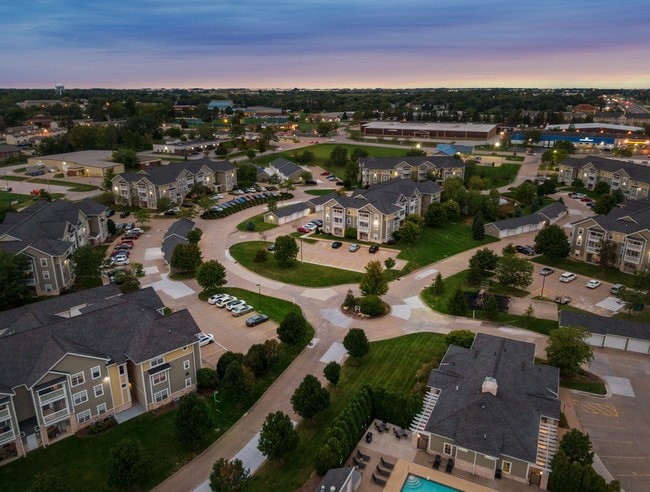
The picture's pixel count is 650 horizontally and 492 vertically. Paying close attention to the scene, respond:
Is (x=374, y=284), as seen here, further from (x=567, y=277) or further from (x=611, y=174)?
(x=611, y=174)

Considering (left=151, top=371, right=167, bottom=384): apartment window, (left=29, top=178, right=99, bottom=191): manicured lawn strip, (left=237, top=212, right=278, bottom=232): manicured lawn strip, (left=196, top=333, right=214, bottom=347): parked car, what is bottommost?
(left=196, top=333, right=214, bottom=347): parked car

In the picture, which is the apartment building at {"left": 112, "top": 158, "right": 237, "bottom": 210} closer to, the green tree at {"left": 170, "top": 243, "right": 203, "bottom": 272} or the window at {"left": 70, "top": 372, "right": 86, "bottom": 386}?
the green tree at {"left": 170, "top": 243, "right": 203, "bottom": 272}

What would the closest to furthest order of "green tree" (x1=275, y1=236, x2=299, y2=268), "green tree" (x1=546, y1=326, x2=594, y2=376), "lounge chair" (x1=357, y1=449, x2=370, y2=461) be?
"lounge chair" (x1=357, y1=449, x2=370, y2=461), "green tree" (x1=546, y1=326, x2=594, y2=376), "green tree" (x1=275, y1=236, x2=299, y2=268)

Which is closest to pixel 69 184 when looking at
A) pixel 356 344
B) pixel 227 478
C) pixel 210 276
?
pixel 210 276

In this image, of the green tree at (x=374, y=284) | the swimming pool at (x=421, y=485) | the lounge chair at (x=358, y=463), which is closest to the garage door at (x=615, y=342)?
the green tree at (x=374, y=284)

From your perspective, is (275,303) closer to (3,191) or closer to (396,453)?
(396,453)

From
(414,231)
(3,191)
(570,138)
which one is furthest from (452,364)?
(570,138)

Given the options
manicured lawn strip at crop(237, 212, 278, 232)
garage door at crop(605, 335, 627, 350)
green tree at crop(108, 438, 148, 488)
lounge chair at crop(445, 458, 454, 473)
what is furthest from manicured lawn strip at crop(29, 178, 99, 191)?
garage door at crop(605, 335, 627, 350)
